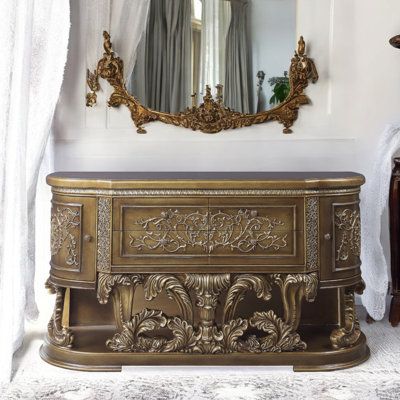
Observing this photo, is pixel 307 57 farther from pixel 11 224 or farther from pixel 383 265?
pixel 11 224

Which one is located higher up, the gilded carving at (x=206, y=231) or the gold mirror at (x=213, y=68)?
the gold mirror at (x=213, y=68)

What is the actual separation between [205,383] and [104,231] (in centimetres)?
79

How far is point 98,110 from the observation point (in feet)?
11.1

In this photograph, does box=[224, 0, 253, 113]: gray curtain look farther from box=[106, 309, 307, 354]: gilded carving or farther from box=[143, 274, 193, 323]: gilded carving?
box=[106, 309, 307, 354]: gilded carving

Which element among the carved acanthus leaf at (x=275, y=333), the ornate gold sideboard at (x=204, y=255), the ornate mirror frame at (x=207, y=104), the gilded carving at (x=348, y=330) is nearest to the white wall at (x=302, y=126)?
the ornate mirror frame at (x=207, y=104)

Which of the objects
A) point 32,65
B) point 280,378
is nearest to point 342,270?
point 280,378

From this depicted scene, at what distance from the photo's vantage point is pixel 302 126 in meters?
3.42

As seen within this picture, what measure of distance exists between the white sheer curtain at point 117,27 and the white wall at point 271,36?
2.05 feet

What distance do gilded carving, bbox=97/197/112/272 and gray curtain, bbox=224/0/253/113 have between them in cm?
109

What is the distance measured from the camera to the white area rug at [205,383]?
2416 mm

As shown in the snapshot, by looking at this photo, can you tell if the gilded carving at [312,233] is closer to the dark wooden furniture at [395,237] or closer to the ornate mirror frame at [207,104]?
the dark wooden furniture at [395,237]

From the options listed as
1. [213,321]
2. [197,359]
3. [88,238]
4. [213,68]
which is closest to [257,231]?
[213,321]

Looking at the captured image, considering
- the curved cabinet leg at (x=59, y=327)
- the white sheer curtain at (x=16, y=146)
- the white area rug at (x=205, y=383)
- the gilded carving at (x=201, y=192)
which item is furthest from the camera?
the curved cabinet leg at (x=59, y=327)

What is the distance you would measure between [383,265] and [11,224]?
1.94 meters
